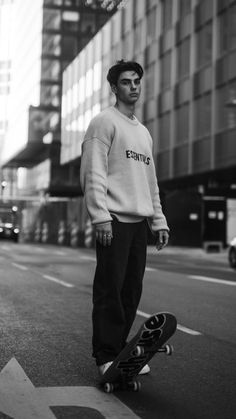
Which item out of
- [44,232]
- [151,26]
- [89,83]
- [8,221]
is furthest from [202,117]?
[8,221]

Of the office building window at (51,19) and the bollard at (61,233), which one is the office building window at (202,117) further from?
the office building window at (51,19)

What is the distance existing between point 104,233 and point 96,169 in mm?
393

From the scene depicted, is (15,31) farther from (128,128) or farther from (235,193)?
(128,128)

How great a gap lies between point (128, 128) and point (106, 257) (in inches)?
32.3

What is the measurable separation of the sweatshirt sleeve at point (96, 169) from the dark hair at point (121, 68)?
0.29 meters

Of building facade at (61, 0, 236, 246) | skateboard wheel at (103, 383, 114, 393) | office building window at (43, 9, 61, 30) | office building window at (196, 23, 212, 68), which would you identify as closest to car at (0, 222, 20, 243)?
building facade at (61, 0, 236, 246)

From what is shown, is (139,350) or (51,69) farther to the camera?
(51,69)

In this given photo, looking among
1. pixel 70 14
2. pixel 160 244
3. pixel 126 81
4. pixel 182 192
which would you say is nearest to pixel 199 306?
pixel 160 244

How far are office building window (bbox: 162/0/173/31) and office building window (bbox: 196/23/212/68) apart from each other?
3820 mm

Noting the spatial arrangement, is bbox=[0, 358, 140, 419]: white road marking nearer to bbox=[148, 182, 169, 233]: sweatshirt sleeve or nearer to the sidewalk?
bbox=[148, 182, 169, 233]: sweatshirt sleeve

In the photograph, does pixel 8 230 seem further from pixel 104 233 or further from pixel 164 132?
pixel 104 233

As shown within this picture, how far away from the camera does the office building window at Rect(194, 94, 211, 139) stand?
1257 inches

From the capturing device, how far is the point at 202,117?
3269 cm

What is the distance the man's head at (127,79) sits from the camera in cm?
432
